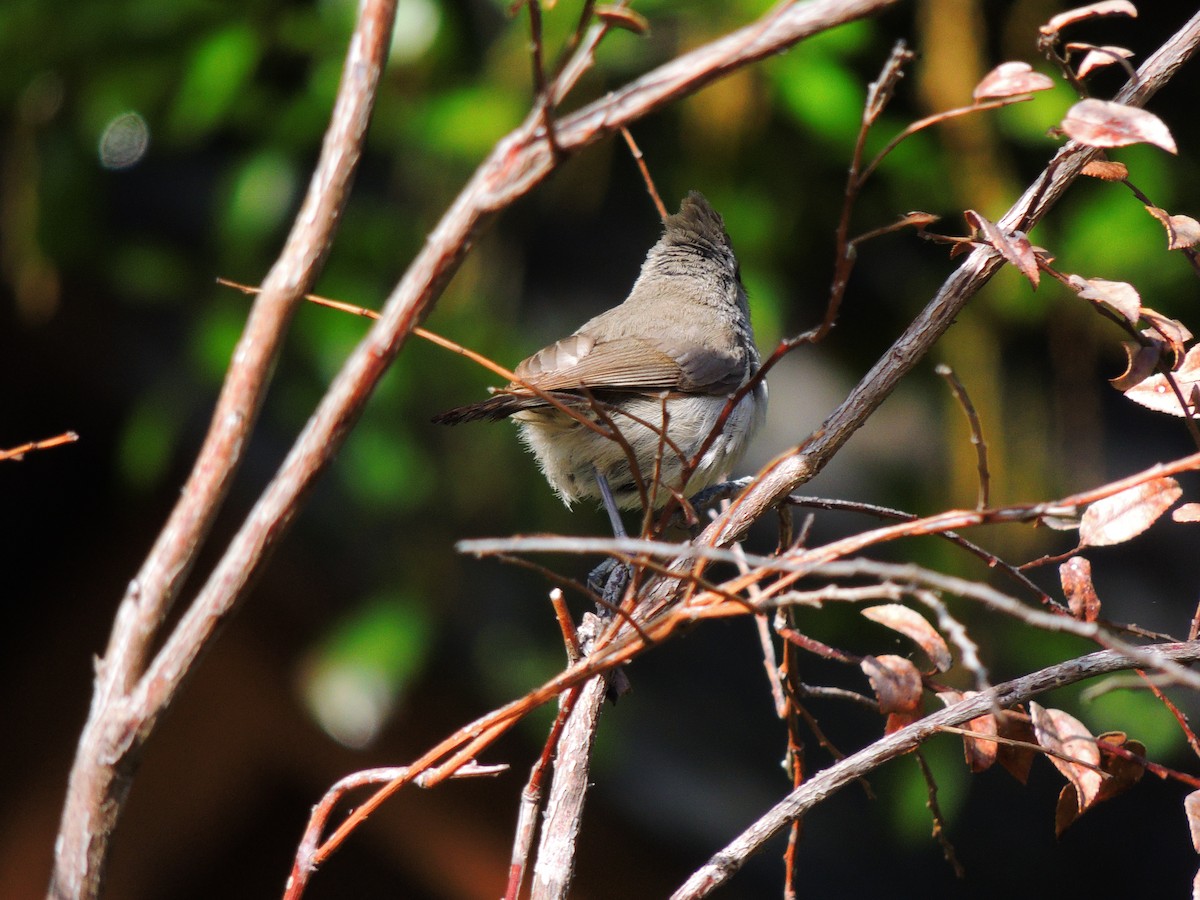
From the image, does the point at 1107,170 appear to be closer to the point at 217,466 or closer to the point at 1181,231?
the point at 1181,231

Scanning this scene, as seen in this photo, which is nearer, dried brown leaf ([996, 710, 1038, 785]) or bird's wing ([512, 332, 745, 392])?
dried brown leaf ([996, 710, 1038, 785])

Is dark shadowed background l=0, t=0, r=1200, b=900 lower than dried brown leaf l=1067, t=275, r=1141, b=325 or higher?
lower

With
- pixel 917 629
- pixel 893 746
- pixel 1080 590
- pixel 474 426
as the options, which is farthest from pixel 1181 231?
pixel 474 426

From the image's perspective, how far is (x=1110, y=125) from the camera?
988mm

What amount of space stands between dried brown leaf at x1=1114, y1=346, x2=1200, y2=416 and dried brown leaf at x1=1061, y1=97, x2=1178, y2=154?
24cm

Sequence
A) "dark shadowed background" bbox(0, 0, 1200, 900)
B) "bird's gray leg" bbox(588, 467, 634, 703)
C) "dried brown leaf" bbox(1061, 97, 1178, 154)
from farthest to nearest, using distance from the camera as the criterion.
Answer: "dark shadowed background" bbox(0, 0, 1200, 900)
"bird's gray leg" bbox(588, 467, 634, 703)
"dried brown leaf" bbox(1061, 97, 1178, 154)

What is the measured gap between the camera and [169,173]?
3.64 metres

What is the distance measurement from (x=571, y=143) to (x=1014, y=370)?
314 centimetres

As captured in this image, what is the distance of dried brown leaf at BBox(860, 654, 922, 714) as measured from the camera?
1.08m

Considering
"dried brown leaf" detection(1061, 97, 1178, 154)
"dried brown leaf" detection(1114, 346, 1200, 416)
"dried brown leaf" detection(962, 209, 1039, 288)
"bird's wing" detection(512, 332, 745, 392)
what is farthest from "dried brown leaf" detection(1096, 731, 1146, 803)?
"bird's wing" detection(512, 332, 745, 392)

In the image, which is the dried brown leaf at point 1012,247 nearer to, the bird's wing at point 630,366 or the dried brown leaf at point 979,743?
the dried brown leaf at point 979,743

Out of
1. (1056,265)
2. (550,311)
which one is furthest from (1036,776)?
(550,311)

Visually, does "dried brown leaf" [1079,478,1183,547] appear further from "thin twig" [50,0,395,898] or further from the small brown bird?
the small brown bird

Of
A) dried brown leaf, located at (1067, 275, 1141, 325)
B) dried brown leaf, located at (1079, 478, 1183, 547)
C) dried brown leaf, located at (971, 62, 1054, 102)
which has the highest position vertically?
dried brown leaf, located at (971, 62, 1054, 102)
